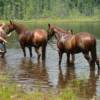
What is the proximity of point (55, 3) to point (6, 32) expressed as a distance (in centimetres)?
12857

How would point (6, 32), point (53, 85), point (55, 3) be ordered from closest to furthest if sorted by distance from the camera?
point (53, 85) → point (6, 32) → point (55, 3)

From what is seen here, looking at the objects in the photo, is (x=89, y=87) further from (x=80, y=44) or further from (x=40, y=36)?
(x=40, y=36)

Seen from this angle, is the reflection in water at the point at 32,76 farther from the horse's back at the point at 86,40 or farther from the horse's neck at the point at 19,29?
the horse's neck at the point at 19,29

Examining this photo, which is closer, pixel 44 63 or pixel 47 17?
pixel 44 63

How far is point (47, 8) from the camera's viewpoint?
144 metres

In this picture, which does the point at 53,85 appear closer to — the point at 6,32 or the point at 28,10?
the point at 6,32

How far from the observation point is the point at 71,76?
57.1 ft

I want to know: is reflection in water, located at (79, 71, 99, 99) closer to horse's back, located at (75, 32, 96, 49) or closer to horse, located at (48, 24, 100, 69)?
horse, located at (48, 24, 100, 69)

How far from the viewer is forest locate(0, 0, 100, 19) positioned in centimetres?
12031

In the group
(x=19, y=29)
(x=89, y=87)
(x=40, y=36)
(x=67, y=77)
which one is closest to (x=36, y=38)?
(x=40, y=36)

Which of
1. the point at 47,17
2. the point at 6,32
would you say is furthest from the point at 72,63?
the point at 47,17

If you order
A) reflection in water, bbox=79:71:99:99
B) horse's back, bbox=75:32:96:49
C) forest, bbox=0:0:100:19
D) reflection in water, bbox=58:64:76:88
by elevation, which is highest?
horse's back, bbox=75:32:96:49

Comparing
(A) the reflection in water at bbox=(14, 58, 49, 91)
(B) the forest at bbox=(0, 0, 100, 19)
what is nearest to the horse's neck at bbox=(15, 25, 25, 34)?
(A) the reflection in water at bbox=(14, 58, 49, 91)

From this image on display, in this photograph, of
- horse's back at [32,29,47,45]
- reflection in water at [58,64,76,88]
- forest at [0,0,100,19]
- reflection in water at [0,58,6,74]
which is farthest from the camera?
forest at [0,0,100,19]
